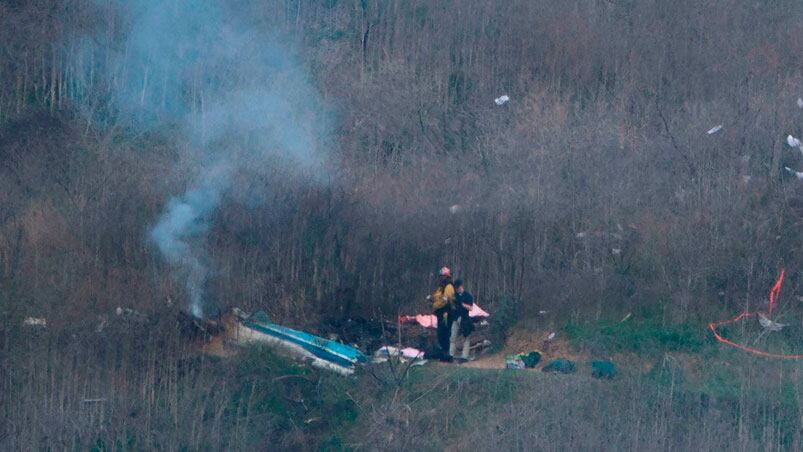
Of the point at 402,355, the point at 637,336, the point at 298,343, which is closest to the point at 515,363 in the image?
the point at 402,355

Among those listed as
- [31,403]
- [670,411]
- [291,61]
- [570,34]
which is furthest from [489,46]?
[31,403]

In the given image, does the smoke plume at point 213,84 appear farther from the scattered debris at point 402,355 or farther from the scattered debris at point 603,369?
the scattered debris at point 603,369

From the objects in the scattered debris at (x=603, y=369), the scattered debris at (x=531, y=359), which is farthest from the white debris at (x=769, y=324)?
the scattered debris at (x=531, y=359)

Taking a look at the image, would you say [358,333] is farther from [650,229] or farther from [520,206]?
[650,229]

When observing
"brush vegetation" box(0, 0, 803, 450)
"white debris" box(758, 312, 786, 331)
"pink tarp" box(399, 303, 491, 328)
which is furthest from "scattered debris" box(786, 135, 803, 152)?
"pink tarp" box(399, 303, 491, 328)

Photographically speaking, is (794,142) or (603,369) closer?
(603,369)

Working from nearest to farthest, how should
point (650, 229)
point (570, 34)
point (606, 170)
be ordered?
1. point (650, 229)
2. point (606, 170)
3. point (570, 34)

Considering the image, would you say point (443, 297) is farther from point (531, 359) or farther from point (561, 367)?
point (561, 367)
